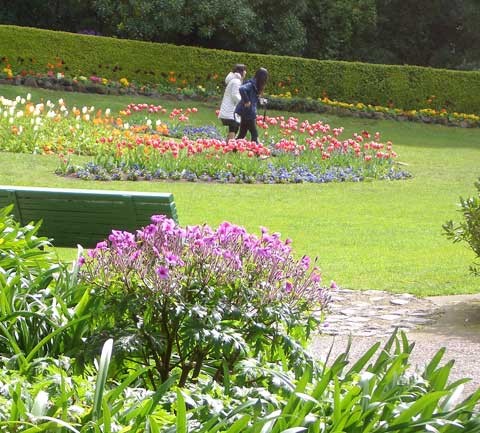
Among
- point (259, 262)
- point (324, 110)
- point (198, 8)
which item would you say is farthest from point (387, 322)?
point (198, 8)

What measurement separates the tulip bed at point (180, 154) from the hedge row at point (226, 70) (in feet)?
23.6

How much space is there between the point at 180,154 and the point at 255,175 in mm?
1193

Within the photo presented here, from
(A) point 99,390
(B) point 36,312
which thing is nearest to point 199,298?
(B) point 36,312

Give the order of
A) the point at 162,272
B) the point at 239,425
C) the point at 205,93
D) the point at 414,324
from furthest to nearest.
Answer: the point at 205,93
the point at 414,324
the point at 162,272
the point at 239,425

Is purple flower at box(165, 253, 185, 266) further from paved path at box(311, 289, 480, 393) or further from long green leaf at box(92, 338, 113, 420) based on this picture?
paved path at box(311, 289, 480, 393)

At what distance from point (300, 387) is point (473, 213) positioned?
469 centimetres

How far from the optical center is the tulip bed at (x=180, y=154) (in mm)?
15297

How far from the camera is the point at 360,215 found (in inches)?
524

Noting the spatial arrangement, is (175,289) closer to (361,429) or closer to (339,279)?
(361,429)

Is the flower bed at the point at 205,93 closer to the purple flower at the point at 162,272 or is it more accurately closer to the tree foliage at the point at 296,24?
the tree foliage at the point at 296,24

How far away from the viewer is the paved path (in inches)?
252

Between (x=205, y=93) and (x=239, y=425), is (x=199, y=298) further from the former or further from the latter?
(x=205, y=93)

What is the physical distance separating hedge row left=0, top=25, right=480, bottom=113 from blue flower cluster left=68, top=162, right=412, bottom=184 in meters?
10.6

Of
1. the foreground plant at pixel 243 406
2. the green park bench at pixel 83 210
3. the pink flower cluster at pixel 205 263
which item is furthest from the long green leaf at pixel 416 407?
the green park bench at pixel 83 210
